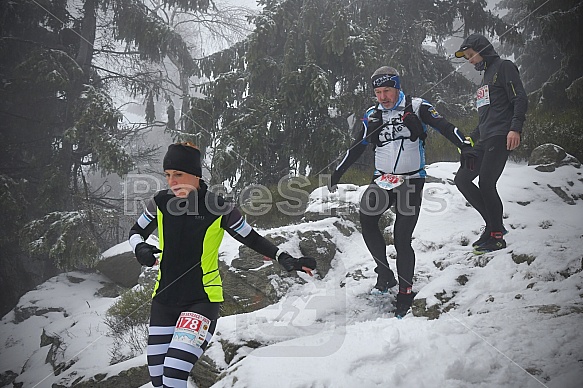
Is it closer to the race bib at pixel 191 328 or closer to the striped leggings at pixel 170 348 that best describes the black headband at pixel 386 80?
the striped leggings at pixel 170 348

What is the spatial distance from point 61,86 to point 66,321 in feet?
19.5

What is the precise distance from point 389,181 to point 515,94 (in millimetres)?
1592

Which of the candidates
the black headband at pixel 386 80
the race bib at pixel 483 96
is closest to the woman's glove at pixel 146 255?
the black headband at pixel 386 80

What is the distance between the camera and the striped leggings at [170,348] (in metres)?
2.29

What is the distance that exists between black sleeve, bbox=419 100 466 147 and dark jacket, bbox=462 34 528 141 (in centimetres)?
52

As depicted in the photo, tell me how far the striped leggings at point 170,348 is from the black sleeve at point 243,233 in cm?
53

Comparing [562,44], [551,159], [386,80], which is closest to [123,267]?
[386,80]

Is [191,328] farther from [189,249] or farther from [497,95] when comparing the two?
[497,95]

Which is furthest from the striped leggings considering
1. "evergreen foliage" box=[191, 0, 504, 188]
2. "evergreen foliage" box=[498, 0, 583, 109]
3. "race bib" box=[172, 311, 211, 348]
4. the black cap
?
"evergreen foliage" box=[498, 0, 583, 109]

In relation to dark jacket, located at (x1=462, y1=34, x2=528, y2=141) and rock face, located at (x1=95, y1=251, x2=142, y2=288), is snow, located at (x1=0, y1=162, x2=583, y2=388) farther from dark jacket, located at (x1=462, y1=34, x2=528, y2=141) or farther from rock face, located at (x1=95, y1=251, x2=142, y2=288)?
rock face, located at (x1=95, y1=251, x2=142, y2=288)

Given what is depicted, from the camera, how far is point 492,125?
3938 millimetres

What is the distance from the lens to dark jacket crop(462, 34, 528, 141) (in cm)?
374

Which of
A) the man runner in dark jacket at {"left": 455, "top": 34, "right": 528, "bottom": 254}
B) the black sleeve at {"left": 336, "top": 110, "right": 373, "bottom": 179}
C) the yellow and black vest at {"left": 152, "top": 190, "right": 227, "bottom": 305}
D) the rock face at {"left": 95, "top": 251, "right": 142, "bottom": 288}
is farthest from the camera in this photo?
the rock face at {"left": 95, "top": 251, "right": 142, "bottom": 288}

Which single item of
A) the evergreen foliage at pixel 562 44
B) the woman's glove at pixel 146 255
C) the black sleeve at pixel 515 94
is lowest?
the woman's glove at pixel 146 255
